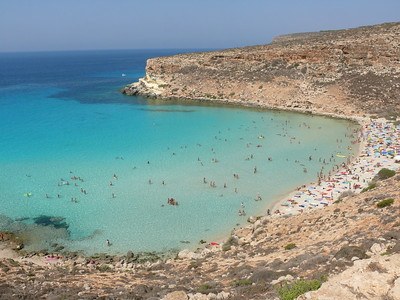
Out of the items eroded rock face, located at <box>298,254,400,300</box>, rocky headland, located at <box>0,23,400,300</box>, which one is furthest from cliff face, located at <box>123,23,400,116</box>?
eroded rock face, located at <box>298,254,400,300</box>

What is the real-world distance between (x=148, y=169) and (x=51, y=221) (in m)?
11.4

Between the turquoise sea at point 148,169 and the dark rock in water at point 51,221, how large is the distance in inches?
2.7

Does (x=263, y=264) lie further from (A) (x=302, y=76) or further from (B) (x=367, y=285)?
(A) (x=302, y=76)

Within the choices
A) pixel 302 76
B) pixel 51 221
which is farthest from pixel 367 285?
pixel 302 76

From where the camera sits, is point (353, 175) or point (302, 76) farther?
point (302, 76)

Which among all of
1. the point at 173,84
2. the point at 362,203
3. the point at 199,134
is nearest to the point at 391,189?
the point at 362,203

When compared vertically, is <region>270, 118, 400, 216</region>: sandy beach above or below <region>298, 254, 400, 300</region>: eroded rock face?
below

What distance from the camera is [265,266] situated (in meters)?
15.4

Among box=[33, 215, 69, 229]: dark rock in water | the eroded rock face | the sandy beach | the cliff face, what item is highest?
the cliff face

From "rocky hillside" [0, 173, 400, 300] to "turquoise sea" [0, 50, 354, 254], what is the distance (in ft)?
11.2

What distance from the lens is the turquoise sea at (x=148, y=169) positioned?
25828 millimetres

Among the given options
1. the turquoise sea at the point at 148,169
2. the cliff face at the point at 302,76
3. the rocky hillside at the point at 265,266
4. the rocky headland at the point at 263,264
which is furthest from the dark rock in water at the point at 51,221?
the cliff face at the point at 302,76

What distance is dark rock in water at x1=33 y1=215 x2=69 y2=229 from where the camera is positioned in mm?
26448

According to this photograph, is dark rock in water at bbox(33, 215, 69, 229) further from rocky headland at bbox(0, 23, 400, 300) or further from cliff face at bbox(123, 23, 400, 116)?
cliff face at bbox(123, 23, 400, 116)
